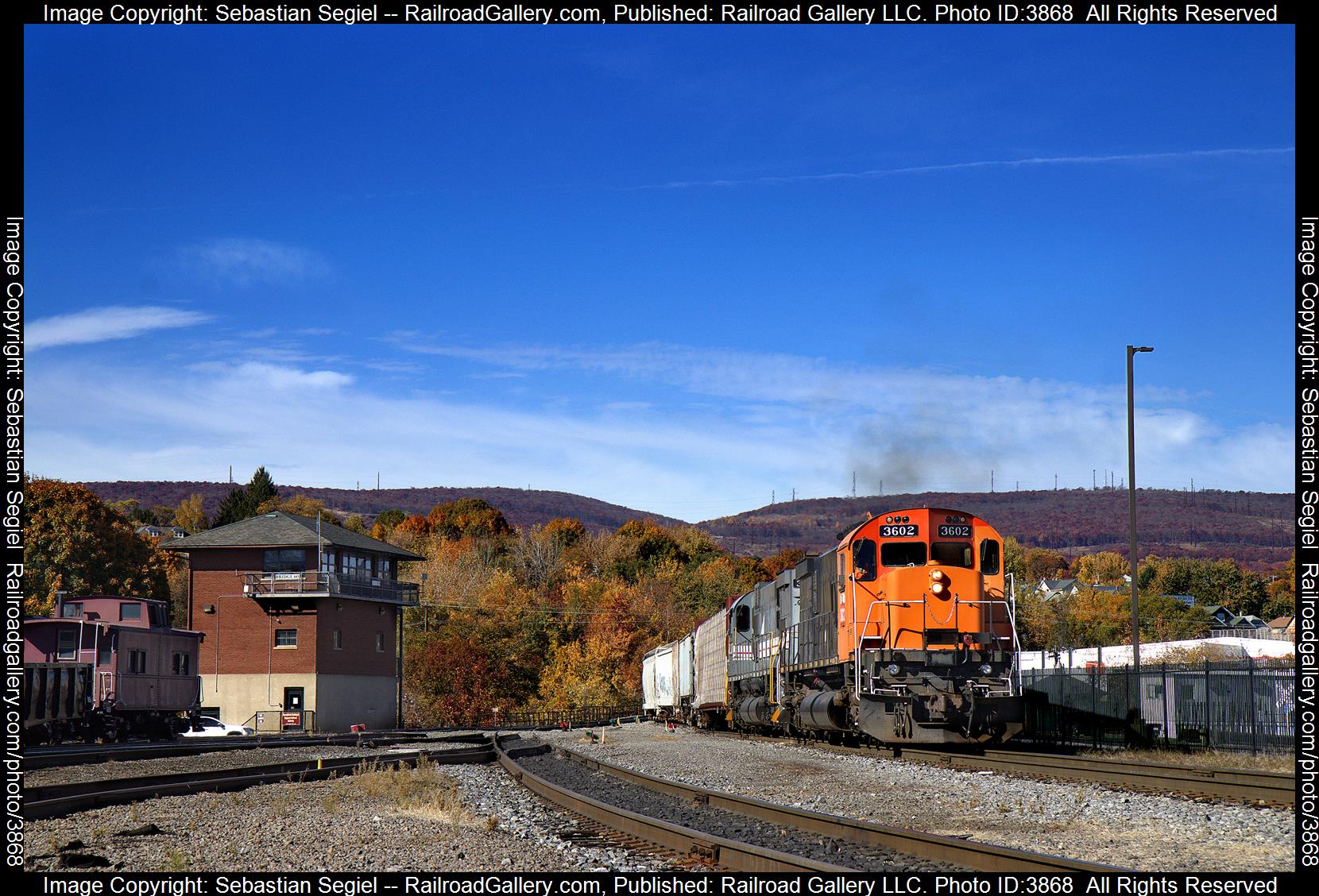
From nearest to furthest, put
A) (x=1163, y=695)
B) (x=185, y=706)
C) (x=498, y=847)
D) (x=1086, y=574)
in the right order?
(x=498, y=847) < (x=1163, y=695) < (x=185, y=706) < (x=1086, y=574)

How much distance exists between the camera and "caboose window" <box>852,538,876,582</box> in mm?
21594

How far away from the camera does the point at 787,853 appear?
9.76 meters

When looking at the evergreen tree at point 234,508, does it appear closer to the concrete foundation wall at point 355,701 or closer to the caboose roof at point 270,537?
the caboose roof at point 270,537

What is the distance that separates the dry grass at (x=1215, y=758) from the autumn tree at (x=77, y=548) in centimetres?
6893

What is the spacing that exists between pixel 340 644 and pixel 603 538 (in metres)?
71.1

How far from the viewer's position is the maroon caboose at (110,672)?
37125 mm

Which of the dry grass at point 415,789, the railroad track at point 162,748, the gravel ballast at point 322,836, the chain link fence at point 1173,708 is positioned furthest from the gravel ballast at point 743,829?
the railroad track at point 162,748

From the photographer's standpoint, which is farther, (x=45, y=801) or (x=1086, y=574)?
(x=1086, y=574)

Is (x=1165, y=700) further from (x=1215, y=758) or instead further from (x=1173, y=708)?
(x=1215, y=758)

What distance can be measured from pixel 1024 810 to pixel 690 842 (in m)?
5.03

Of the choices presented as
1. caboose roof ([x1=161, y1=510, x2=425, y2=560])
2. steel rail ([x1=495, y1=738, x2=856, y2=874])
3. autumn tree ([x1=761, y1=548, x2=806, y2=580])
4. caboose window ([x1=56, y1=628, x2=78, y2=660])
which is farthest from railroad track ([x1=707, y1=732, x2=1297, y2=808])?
autumn tree ([x1=761, y1=548, x2=806, y2=580])

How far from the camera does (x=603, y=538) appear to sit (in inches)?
5089
